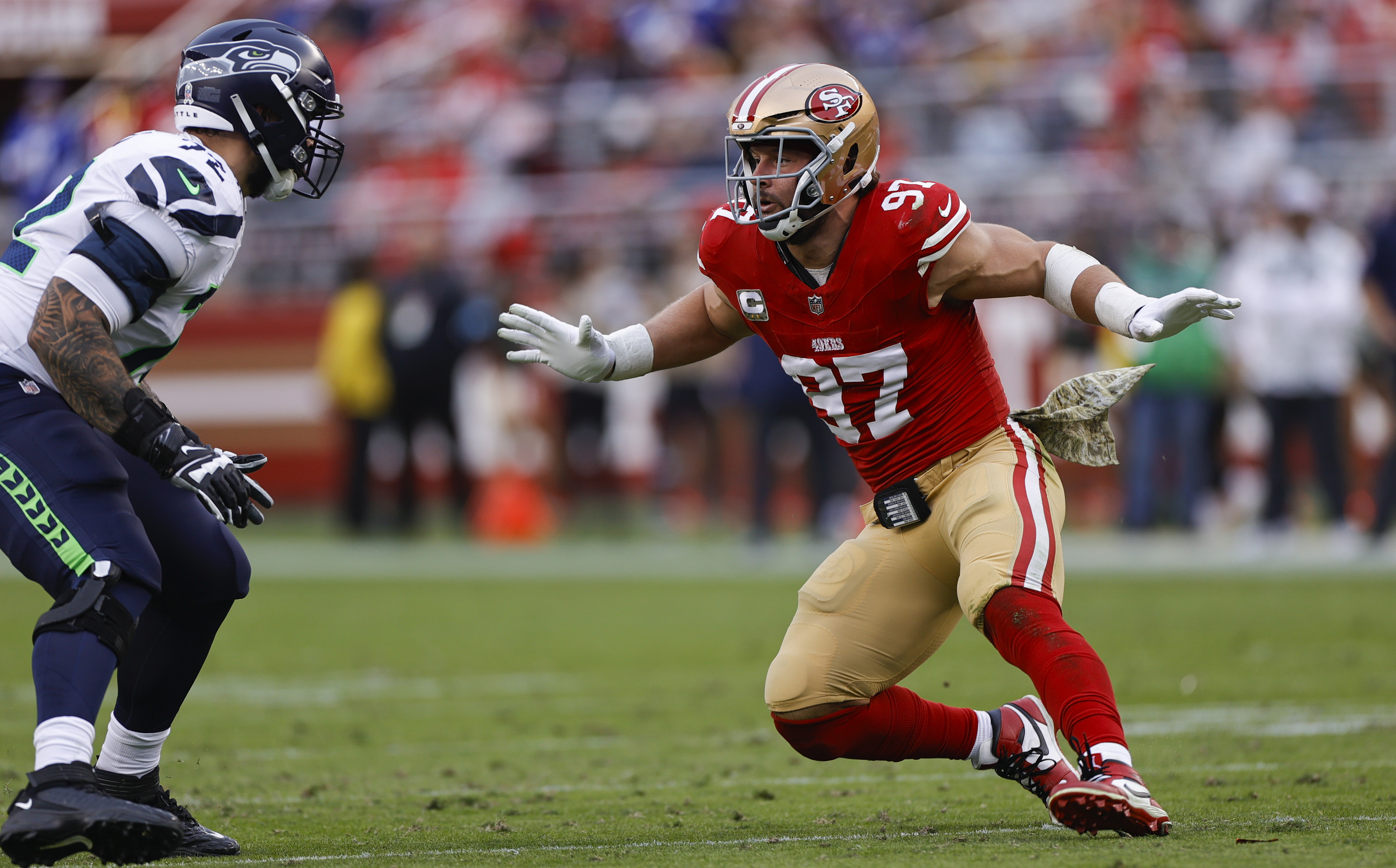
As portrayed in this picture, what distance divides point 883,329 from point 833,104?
590mm

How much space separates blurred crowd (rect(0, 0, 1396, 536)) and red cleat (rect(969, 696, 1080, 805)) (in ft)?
22.8

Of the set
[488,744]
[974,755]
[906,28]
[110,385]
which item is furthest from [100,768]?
[906,28]

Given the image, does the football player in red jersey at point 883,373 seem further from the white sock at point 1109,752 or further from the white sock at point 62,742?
the white sock at point 62,742

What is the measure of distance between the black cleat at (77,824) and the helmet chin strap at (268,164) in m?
1.49

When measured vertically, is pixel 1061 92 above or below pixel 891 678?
above

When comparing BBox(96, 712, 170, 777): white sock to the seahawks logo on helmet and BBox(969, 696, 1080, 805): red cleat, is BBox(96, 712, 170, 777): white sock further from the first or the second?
BBox(969, 696, 1080, 805): red cleat

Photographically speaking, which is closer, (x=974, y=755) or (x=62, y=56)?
(x=974, y=755)

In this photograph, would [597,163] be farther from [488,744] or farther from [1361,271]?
[488,744]

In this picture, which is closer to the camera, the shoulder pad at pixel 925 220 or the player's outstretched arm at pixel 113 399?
the player's outstretched arm at pixel 113 399

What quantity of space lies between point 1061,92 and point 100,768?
40.3 ft

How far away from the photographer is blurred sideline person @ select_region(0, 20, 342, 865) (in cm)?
359

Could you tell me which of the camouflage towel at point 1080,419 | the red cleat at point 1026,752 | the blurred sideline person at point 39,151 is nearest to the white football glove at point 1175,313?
the camouflage towel at point 1080,419

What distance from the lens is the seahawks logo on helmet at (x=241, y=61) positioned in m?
4.14

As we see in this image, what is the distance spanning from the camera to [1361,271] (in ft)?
36.7
